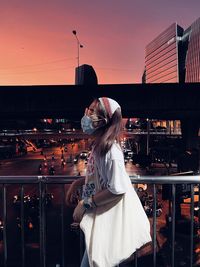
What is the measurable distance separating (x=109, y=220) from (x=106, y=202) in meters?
0.20

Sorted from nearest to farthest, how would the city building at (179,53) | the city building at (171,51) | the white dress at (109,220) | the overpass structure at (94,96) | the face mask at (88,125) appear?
the white dress at (109,220) → the face mask at (88,125) → the overpass structure at (94,96) → the city building at (179,53) → the city building at (171,51)

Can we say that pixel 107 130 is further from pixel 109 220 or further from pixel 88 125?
pixel 109 220

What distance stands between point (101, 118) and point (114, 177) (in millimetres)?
578

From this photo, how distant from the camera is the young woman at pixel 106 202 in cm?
278

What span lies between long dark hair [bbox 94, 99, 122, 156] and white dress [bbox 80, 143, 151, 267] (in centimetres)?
8

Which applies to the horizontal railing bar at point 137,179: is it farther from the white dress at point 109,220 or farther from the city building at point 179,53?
the city building at point 179,53

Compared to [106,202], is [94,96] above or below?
above

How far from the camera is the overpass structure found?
83.1 feet

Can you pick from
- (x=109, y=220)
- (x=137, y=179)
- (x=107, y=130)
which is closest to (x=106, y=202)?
(x=109, y=220)

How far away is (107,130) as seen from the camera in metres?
2.86

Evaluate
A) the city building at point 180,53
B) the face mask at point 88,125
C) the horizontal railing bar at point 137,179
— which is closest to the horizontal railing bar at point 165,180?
the horizontal railing bar at point 137,179

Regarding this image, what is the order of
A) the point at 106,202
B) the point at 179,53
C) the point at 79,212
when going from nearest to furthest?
the point at 106,202 → the point at 79,212 → the point at 179,53

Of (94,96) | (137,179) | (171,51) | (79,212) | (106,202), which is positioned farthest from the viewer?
(171,51)

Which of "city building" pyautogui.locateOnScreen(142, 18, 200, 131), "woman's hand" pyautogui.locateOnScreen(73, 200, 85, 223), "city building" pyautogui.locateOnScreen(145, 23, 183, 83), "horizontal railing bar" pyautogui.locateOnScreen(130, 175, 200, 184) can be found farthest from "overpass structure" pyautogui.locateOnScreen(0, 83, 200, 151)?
"city building" pyautogui.locateOnScreen(145, 23, 183, 83)
